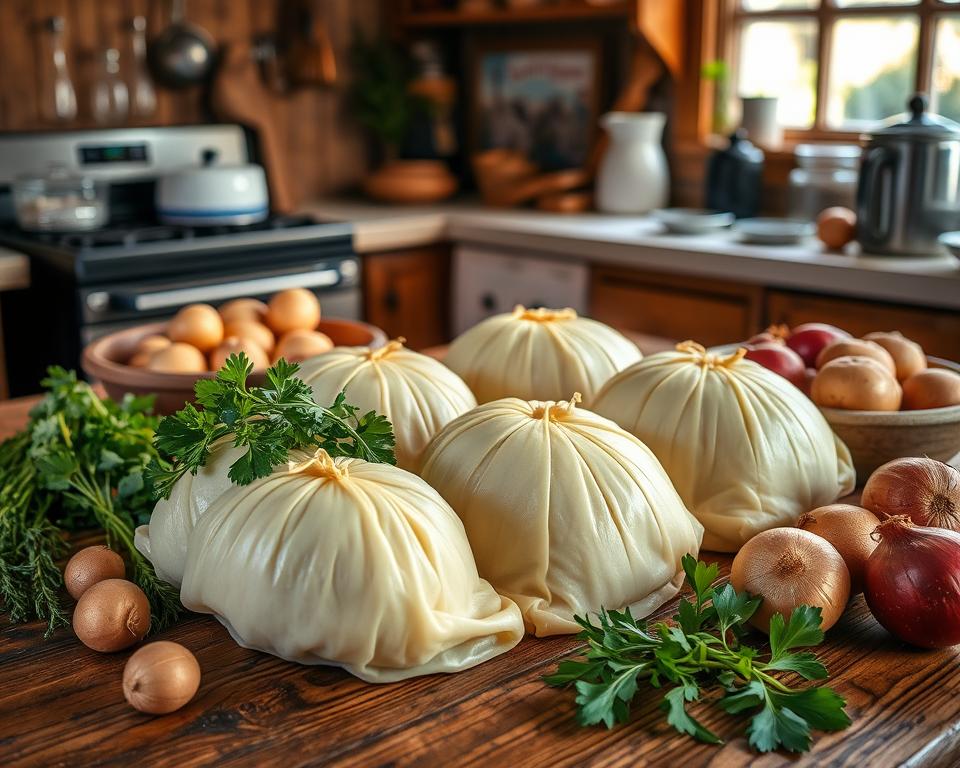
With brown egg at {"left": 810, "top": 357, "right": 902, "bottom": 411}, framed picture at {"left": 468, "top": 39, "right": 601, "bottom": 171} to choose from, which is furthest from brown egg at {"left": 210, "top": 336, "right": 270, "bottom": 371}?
framed picture at {"left": 468, "top": 39, "right": 601, "bottom": 171}

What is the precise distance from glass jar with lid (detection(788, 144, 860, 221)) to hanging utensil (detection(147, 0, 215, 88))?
1.85m

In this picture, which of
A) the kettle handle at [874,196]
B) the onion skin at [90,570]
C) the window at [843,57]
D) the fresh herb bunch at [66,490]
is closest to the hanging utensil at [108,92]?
the window at [843,57]

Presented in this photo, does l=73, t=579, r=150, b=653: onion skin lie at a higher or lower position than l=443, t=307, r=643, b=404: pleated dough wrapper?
lower

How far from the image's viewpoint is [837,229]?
2338 millimetres

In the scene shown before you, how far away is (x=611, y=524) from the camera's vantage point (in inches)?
30.5

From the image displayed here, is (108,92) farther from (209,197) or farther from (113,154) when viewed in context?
(209,197)

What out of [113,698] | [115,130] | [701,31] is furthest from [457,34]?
[113,698]

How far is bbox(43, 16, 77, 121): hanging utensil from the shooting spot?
9.79ft

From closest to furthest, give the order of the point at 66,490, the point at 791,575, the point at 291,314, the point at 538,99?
the point at 791,575 < the point at 66,490 < the point at 291,314 < the point at 538,99

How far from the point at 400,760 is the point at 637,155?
2658 mm

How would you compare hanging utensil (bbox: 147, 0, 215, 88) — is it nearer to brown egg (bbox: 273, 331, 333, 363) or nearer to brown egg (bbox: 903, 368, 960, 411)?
brown egg (bbox: 273, 331, 333, 363)

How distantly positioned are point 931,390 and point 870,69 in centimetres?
208

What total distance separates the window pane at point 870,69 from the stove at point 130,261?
4.72ft

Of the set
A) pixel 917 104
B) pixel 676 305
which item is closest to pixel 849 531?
pixel 917 104
